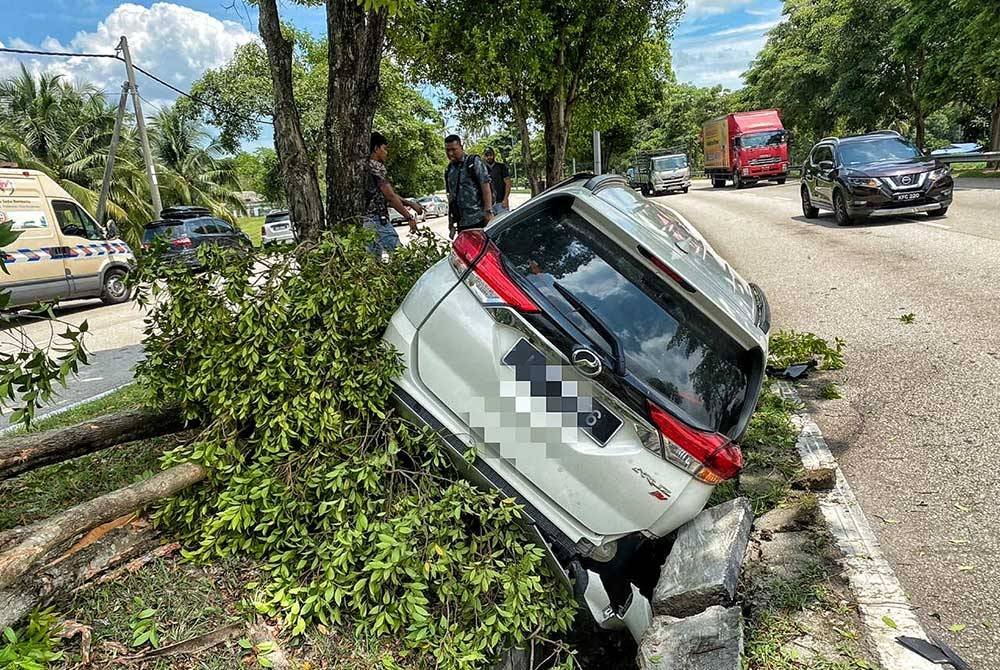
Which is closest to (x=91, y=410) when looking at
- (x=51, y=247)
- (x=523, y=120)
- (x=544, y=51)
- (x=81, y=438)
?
(x=81, y=438)

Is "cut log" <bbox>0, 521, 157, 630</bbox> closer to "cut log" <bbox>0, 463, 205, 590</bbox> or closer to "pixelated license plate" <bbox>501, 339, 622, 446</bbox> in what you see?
"cut log" <bbox>0, 463, 205, 590</bbox>

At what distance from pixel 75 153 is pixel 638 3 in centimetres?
2496

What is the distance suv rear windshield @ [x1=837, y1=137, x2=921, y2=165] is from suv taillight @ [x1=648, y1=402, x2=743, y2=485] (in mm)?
12387

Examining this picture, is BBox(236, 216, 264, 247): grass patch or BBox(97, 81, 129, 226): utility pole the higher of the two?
BBox(97, 81, 129, 226): utility pole

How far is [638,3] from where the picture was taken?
14453mm

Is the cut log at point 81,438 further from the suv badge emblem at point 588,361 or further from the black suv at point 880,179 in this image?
the black suv at point 880,179

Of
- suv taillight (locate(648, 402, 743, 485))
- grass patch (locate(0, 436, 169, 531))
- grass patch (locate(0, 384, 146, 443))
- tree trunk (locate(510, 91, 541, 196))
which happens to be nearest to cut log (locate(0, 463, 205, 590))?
grass patch (locate(0, 436, 169, 531))

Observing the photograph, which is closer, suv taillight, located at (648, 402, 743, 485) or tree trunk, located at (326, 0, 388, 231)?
suv taillight, located at (648, 402, 743, 485)

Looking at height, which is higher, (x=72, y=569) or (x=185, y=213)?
(x=185, y=213)

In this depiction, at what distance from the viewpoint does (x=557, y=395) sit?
8.75ft

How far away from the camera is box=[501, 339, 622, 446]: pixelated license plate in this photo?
8.62ft

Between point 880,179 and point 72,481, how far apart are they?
13279mm

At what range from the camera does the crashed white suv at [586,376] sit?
103 inches

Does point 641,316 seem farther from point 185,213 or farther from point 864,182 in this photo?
point 185,213
